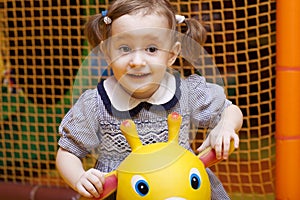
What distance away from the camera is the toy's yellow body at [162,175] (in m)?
0.86

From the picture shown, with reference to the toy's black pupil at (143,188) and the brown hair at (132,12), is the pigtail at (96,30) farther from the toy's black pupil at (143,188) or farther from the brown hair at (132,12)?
the toy's black pupil at (143,188)

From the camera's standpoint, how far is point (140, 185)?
0.87 meters

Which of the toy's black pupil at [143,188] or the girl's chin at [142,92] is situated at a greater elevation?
the girl's chin at [142,92]

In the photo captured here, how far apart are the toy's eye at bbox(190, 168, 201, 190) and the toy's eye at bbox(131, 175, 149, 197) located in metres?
0.07

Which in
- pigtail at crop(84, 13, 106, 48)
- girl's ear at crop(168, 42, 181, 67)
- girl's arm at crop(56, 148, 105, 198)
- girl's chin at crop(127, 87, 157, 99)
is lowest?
girl's arm at crop(56, 148, 105, 198)

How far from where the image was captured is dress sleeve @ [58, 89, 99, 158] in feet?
3.47

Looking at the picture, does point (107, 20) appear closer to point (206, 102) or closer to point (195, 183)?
point (206, 102)

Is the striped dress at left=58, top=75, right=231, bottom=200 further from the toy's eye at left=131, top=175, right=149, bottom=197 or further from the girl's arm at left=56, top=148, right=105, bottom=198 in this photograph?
the toy's eye at left=131, top=175, right=149, bottom=197

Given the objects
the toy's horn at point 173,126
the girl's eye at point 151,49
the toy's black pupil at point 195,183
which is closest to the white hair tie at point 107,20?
the girl's eye at point 151,49

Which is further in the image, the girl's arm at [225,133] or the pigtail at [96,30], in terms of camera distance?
the pigtail at [96,30]

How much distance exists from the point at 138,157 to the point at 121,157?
0.57ft

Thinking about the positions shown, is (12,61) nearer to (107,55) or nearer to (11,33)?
(11,33)

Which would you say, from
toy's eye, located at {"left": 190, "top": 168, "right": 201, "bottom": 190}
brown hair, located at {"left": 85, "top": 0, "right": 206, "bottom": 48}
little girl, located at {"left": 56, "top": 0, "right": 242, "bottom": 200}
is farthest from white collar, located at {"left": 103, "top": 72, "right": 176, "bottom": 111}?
toy's eye, located at {"left": 190, "top": 168, "right": 201, "bottom": 190}

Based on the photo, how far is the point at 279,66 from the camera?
139 centimetres
